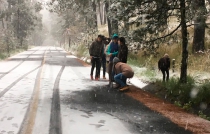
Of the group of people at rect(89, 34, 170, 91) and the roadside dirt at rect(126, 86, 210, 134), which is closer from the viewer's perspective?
the roadside dirt at rect(126, 86, 210, 134)

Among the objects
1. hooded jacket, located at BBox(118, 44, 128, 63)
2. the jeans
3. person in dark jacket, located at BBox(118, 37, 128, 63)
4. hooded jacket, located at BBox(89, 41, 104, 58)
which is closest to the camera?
the jeans

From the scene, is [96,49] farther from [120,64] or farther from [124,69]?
[124,69]

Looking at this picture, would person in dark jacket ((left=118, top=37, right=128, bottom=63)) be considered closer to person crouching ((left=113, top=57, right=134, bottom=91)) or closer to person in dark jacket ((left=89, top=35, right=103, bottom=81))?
person crouching ((left=113, top=57, right=134, bottom=91))

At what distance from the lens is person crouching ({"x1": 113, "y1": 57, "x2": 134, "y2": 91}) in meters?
9.66

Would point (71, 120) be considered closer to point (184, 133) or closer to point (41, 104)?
point (41, 104)

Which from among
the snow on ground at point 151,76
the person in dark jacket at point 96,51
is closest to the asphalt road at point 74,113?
the snow on ground at point 151,76

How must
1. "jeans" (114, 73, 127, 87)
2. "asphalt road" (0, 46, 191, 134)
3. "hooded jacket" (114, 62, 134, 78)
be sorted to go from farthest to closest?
"jeans" (114, 73, 127, 87) → "hooded jacket" (114, 62, 134, 78) → "asphalt road" (0, 46, 191, 134)

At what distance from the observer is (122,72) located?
32.1 feet

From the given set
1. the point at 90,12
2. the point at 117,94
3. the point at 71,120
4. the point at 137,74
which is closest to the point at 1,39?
the point at 90,12

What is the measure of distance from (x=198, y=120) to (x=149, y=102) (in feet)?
6.54

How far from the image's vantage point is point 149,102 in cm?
848

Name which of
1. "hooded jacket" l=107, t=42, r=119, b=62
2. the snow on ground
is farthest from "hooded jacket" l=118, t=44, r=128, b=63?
the snow on ground

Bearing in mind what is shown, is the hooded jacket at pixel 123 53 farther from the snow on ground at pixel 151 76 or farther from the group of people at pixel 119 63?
the snow on ground at pixel 151 76

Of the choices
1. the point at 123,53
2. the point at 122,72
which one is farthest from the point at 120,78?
the point at 123,53
